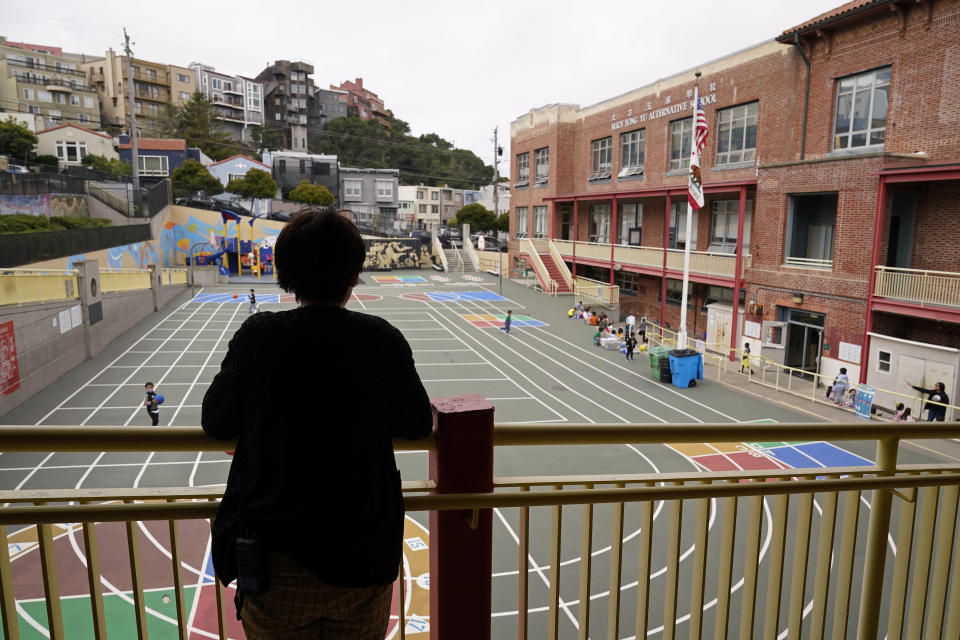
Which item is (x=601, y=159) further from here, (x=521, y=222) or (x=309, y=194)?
(x=309, y=194)

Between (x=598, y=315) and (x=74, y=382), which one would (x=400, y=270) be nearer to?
(x=598, y=315)

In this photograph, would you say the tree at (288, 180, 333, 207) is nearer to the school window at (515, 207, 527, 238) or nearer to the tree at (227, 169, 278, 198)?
the tree at (227, 169, 278, 198)

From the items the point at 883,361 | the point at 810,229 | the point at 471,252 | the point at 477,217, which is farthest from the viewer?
the point at 477,217

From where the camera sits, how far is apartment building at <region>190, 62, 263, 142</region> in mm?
96812

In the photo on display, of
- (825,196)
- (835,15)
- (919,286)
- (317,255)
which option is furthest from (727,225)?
(317,255)

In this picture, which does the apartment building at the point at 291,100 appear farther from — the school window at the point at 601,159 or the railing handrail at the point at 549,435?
the railing handrail at the point at 549,435

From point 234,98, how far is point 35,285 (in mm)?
91092

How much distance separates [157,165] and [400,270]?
29.0m

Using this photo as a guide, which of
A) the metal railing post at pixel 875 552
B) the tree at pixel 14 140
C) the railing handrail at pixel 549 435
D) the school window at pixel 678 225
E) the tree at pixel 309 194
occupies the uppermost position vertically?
the tree at pixel 14 140

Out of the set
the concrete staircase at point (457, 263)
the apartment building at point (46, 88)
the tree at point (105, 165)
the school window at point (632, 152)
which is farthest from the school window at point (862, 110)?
the apartment building at point (46, 88)

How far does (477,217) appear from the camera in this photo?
72875mm

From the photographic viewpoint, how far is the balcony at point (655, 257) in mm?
28969

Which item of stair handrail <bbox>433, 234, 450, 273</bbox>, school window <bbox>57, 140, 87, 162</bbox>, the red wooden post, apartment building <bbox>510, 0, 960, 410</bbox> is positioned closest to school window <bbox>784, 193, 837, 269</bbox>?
apartment building <bbox>510, 0, 960, 410</bbox>

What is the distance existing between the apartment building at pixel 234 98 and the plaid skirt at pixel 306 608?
106 metres
